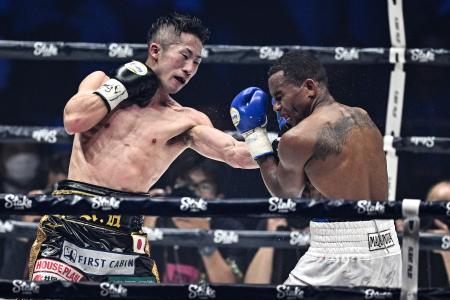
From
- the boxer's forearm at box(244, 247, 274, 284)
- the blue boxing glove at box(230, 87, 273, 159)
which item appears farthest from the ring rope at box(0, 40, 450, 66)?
the boxer's forearm at box(244, 247, 274, 284)

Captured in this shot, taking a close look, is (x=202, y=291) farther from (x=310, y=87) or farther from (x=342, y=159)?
(x=310, y=87)

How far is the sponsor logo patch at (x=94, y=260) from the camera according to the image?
3.16 metres

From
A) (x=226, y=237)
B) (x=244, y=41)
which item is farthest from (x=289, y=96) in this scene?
(x=244, y=41)

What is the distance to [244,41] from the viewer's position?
487 cm

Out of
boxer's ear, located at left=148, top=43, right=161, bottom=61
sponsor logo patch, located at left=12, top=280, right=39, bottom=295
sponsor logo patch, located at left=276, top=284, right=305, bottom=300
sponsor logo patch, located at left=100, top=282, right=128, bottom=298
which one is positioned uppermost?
boxer's ear, located at left=148, top=43, right=161, bottom=61

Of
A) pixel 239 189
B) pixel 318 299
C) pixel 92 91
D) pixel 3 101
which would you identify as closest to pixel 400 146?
pixel 239 189

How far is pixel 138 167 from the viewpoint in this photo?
3.40 meters

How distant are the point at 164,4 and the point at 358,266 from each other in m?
2.51

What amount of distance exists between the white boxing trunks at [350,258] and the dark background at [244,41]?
1.57m

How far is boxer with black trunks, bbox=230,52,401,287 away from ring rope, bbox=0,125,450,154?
36.9 inches

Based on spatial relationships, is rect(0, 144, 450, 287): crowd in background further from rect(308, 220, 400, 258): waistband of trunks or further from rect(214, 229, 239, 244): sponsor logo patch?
rect(308, 220, 400, 258): waistband of trunks

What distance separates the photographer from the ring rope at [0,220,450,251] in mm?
3984

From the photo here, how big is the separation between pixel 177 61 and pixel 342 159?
34.9 inches

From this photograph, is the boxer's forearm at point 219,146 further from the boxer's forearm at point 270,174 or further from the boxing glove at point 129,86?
the boxer's forearm at point 270,174
